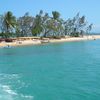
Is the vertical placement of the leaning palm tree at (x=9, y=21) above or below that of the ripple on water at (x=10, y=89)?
above

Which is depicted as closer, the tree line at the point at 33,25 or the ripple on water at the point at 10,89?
the ripple on water at the point at 10,89

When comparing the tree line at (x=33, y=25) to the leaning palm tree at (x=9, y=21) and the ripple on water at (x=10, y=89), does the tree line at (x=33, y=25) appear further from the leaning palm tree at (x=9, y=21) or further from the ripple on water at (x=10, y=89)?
the ripple on water at (x=10, y=89)

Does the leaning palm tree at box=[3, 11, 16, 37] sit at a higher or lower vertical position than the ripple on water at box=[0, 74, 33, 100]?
higher

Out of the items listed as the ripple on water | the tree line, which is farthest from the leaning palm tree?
the ripple on water

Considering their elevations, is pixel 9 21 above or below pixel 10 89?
above

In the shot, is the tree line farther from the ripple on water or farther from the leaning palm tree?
the ripple on water

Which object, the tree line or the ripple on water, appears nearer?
the ripple on water

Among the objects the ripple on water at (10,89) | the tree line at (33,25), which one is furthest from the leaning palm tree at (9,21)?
the ripple on water at (10,89)

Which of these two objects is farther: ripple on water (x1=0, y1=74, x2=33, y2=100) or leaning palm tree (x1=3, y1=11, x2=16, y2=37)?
leaning palm tree (x1=3, y1=11, x2=16, y2=37)

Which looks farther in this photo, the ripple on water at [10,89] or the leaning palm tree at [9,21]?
the leaning palm tree at [9,21]

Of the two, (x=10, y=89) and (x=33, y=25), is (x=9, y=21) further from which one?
(x=10, y=89)

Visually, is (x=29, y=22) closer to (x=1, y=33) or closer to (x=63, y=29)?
(x=1, y=33)

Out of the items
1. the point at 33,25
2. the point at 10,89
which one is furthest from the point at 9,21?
the point at 10,89

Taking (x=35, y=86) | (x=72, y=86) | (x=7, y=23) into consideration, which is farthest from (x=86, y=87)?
(x=7, y=23)
